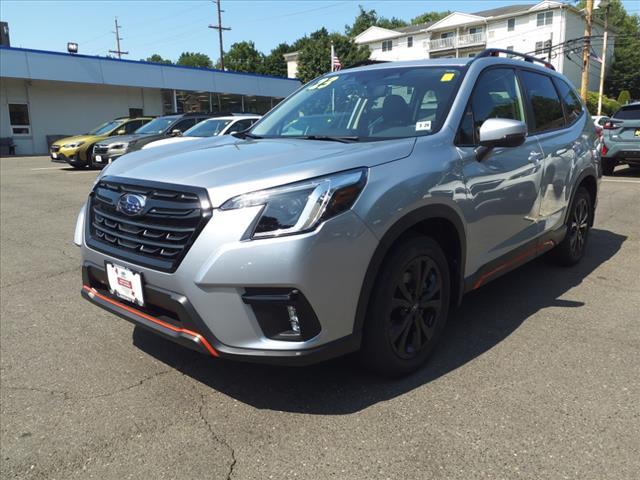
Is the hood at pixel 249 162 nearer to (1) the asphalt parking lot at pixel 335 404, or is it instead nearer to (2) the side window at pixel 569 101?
(1) the asphalt parking lot at pixel 335 404

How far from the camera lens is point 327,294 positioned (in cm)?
242

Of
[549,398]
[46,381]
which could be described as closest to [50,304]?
[46,381]

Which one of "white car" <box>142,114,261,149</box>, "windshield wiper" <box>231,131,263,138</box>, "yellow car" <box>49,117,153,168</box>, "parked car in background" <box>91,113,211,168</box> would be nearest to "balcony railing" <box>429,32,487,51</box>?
"yellow car" <box>49,117,153,168</box>

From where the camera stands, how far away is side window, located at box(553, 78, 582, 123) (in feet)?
15.8

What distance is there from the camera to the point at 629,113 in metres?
11.5

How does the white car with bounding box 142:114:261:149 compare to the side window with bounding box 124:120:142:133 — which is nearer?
the white car with bounding box 142:114:261:149

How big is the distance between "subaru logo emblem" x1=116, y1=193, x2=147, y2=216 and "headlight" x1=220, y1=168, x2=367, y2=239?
0.53 meters

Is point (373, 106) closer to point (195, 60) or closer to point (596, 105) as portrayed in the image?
point (596, 105)

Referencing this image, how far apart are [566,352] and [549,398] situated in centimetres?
65

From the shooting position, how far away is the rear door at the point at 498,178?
3.29 meters

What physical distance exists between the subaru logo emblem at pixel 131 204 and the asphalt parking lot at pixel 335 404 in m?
1.04

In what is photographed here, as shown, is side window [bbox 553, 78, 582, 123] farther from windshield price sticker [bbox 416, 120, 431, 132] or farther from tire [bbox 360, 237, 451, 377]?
tire [bbox 360, 237, 451, 377]

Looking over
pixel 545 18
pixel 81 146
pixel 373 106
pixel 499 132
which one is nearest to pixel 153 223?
pixel 373 106

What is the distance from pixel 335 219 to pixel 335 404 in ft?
3.42
